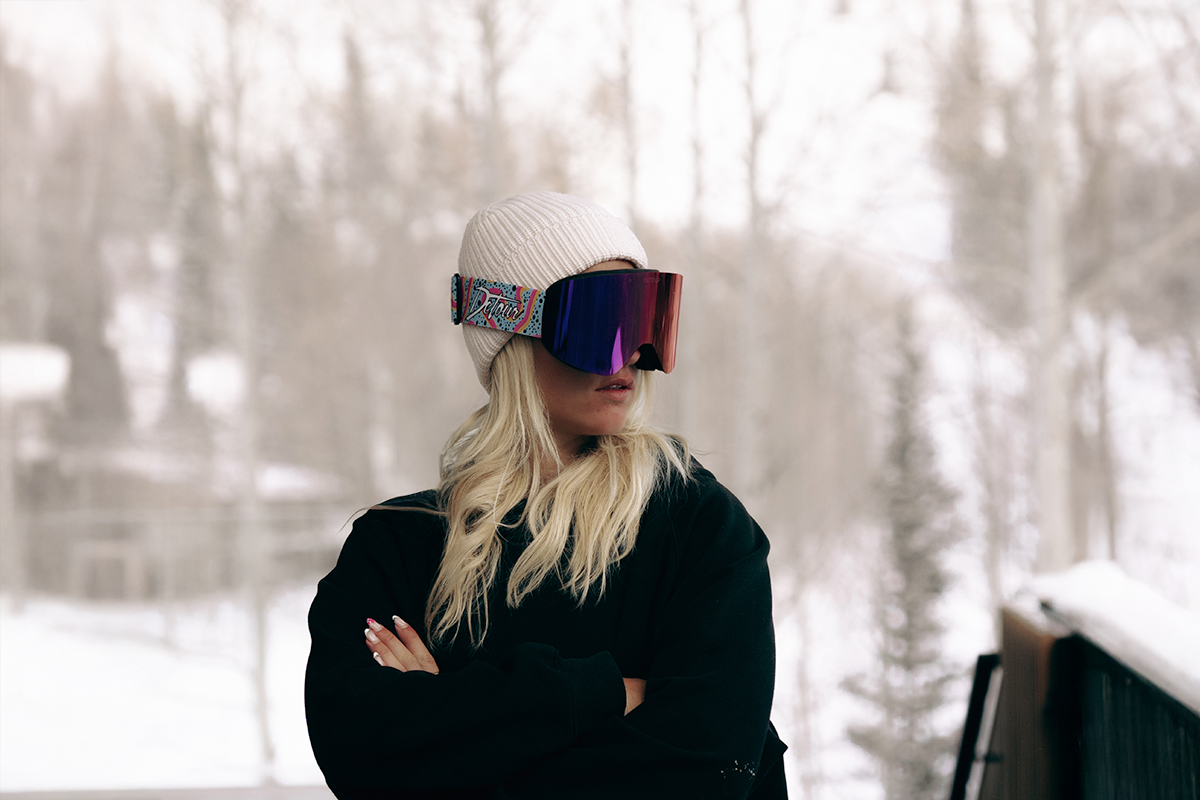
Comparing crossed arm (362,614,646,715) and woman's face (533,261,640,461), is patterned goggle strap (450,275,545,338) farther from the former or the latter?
crossed arm (362,614,646,715)

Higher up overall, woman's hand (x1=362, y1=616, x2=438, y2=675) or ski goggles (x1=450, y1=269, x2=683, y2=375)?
ski goggles (x1=450, y1=269, x2=683, y2=375)

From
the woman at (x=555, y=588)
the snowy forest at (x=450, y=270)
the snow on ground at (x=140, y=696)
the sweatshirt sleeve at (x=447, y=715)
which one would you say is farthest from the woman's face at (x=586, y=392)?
the snow on ground at (x=140, y=696)

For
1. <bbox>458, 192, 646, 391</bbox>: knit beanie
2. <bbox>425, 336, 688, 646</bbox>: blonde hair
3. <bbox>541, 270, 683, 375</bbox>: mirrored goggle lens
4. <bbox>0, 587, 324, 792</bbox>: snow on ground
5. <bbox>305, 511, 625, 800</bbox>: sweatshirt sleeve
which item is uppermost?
<bbox>458, 192, 646, 391</bbox>: knit beanie

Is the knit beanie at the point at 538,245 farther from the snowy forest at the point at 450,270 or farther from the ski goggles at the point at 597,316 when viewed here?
the snowy forest at the point at 450,270

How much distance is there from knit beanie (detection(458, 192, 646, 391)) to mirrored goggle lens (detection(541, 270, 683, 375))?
0.03m

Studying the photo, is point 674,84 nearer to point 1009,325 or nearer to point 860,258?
point 860,258

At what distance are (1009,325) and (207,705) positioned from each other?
7031mm

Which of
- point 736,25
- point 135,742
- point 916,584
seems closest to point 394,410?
point 135,742

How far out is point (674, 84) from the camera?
21.4 ft

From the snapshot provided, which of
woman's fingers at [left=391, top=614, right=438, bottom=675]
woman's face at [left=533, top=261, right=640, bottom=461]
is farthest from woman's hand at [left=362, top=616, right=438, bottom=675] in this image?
woman's face at [left=533, top=261, right=640, bottom=461]

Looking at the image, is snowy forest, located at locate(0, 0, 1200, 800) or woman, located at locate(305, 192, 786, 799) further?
snowy forest, located at locate(0, 0, 1200, 800)

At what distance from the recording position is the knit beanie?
3.24 ft

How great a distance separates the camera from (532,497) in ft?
3.36

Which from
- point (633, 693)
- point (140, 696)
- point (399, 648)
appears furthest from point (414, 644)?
point (140, 696)
